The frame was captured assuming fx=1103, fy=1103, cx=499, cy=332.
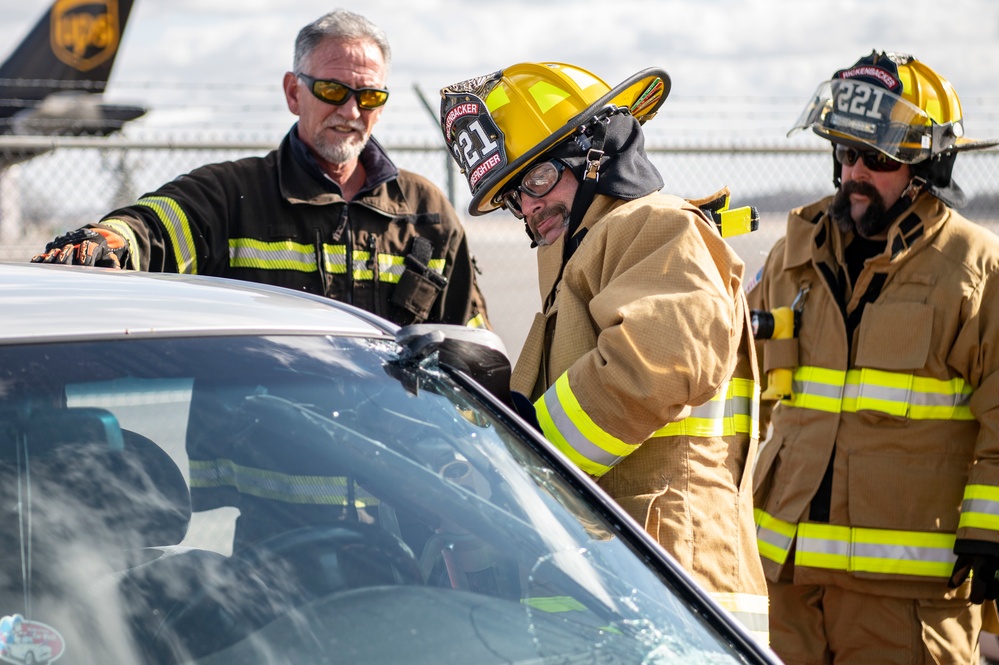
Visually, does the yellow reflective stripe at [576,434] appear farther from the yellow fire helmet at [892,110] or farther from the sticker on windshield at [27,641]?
the yellow fire helmet at [892,110]

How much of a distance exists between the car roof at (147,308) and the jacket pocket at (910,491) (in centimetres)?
193

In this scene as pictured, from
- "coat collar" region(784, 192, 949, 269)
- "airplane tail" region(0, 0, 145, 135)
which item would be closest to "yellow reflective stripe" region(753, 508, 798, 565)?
"coat collar" region(784, 192, 949, 269)

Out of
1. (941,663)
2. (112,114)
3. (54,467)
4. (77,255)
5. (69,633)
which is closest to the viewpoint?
(69,633)

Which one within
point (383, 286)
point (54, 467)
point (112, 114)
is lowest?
point (112, 114)

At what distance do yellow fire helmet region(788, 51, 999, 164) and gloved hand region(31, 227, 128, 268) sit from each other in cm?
223

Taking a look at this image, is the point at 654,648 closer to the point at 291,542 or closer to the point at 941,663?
the point at 291,542

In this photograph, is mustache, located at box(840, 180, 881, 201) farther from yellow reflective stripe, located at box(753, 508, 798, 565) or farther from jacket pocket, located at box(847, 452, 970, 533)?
yellow reflective stripe, located at box(753, 508, 798, 565)

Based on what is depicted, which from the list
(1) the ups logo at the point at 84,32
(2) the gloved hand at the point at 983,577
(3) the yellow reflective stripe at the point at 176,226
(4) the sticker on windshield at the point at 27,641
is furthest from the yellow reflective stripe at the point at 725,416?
(1) the ups logo at the point at 84,32

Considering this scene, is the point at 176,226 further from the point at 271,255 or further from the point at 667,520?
the point at 667,520

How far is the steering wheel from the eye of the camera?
145 centimetres

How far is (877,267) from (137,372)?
2.44 meters

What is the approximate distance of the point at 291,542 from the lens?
5.24ft

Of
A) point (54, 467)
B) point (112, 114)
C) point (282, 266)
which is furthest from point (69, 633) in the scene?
point (112, 114)

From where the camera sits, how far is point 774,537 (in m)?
3.46
